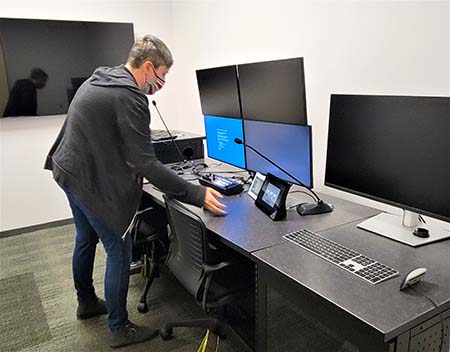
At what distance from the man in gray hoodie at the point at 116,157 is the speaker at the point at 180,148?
2.62ft

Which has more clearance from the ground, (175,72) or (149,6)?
(149,6)

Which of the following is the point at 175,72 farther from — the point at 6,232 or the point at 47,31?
the point at 6,232

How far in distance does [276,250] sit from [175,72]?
2979 millimetres

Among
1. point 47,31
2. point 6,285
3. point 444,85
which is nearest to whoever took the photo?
point 444,85

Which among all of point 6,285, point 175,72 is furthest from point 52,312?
point 175,72

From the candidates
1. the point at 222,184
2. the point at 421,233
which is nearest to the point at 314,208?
the point at 421,233

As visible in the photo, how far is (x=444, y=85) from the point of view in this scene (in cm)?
166

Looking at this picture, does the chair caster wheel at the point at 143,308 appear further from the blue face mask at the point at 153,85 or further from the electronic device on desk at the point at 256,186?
the blue face mask at the point at 153,85

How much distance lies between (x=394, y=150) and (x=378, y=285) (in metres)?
0.55

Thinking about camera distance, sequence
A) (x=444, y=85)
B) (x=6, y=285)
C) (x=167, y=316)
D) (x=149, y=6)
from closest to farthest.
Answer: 1. (x=444, y=85)
2. (x=167, y=316)
3. (x=6, y=285)
4. (x=149, y=6)

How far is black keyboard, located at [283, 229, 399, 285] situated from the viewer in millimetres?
1240

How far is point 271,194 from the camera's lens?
1.85 m

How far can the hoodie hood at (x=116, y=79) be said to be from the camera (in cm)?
174

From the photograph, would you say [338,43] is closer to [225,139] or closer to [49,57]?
[225,139]
